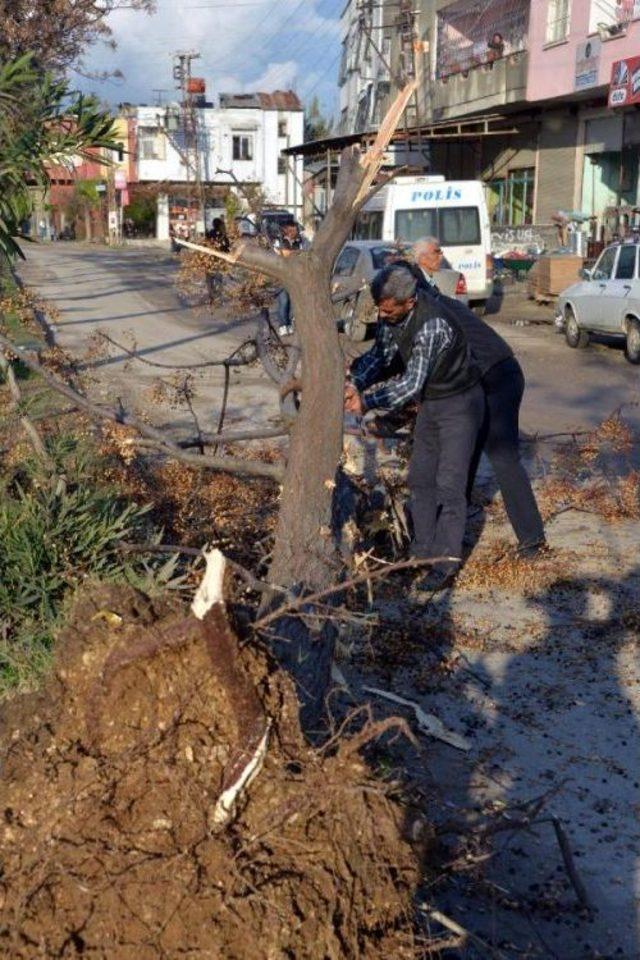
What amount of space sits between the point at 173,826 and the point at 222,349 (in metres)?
17.2

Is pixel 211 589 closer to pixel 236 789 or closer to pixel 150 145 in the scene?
pixel 236 789

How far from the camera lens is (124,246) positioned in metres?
66.4

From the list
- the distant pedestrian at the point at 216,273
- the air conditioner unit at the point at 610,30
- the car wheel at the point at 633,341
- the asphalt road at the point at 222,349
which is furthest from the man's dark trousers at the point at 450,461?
the air conditioner unit at the point at 610,30

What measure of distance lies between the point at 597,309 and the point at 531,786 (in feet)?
52.1

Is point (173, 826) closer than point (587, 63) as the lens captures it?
Yes

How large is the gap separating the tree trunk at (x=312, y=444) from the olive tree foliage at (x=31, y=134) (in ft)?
11.5

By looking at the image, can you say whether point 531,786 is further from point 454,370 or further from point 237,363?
point 237,363

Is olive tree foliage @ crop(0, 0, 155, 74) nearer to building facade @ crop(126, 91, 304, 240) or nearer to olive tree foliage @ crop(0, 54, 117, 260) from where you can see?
olive tree foliage @ crop(0, 54, 117, 260)

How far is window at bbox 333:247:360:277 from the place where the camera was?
20.9 metres

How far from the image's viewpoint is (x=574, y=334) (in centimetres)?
2038

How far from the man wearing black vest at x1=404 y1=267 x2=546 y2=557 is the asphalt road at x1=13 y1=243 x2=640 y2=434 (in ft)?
11.8

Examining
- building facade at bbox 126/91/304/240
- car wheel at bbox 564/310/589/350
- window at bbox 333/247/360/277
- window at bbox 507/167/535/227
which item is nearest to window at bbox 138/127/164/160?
building facade at bbox 126/91/304/240

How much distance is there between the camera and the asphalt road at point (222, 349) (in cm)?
1329

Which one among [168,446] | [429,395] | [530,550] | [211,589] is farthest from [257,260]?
[530,550]
